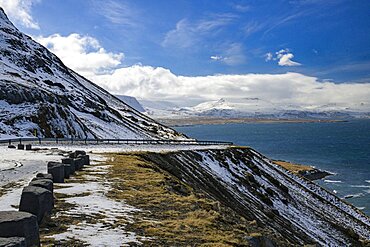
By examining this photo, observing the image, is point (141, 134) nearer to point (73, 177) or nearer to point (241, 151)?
point (241, 151)

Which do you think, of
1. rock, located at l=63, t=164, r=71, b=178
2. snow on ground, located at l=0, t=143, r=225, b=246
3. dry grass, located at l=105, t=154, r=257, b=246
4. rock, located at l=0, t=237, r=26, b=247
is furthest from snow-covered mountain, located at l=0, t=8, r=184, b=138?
rock, located at l=0, t=237, r=26, b=247

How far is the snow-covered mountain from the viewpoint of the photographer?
253ft

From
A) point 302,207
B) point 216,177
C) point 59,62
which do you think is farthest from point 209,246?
point 59,62

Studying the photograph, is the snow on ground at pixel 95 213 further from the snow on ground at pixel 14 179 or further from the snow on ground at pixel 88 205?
the snow on ground at pixel 14 179

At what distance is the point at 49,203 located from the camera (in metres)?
12.6

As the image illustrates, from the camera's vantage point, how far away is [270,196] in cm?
4875

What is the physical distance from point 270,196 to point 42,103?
6083 centimetres

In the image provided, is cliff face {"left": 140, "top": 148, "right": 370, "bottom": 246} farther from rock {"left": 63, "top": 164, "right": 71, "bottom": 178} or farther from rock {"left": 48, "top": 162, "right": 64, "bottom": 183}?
rock {"left": 48, "top": 162, "right": 64, "bottom": 183}

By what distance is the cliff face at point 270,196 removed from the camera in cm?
3784

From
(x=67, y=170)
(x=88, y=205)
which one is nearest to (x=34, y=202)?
(x=88, y=205)

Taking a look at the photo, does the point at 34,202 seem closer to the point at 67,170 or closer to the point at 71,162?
the point at 67,170

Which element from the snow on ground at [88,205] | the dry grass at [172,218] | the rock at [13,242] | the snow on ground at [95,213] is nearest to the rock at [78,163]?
the snow on ground at [88,205]

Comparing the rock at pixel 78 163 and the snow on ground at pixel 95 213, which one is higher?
the rock at pixel 78 163

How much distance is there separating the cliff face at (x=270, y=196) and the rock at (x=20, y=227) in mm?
24985
